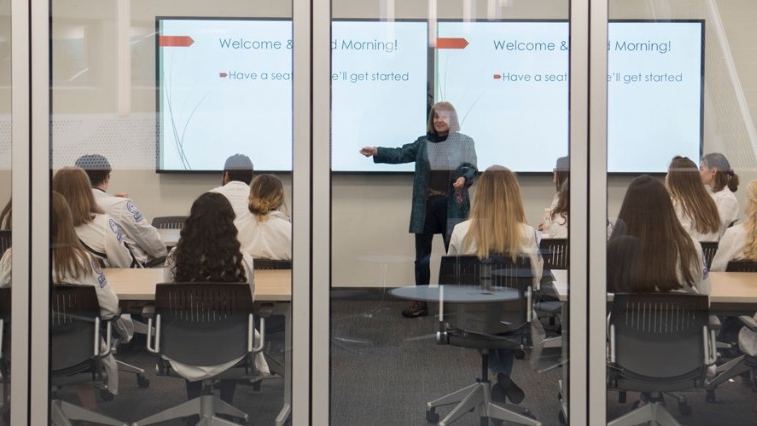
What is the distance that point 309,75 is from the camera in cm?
360

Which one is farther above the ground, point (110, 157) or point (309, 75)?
point (309, 75)

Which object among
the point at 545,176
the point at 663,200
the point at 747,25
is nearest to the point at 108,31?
the point at 545,176

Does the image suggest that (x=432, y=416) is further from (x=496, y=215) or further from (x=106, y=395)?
(x=106, y=395)

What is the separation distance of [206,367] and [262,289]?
426 mm

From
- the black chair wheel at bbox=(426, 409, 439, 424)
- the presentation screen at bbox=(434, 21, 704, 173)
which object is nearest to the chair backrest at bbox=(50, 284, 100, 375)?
the black chair wheel at bbox=(426, 409, 439, 424)

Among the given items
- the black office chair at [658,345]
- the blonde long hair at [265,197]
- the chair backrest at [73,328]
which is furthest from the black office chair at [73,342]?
the black office chair at [658,345]

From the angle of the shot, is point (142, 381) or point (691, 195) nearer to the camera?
point (691, 195)

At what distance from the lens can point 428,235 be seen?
12.1 ft

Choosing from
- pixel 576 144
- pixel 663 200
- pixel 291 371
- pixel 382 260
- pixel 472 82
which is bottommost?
pixel 291 371

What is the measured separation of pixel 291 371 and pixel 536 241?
1.15 metres

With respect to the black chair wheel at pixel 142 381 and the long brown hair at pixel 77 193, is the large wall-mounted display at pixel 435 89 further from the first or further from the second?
the black chair wheel at pixel 142 381

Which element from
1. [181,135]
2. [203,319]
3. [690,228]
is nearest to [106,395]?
[203,319]

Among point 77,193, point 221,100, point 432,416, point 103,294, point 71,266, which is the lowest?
point 432,416

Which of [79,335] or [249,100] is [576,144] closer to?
[249,100]
